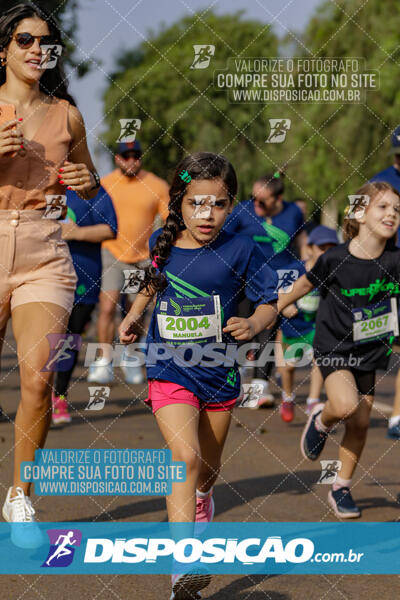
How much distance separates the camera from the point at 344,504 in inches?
203

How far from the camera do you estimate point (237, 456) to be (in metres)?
6.55

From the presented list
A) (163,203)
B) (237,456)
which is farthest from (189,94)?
(237,456)

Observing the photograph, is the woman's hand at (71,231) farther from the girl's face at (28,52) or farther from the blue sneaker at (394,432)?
the girl's face at (28,52)

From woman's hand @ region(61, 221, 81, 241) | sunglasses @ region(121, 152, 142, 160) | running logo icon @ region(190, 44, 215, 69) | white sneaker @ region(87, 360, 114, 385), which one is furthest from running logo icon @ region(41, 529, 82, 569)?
white sneaker @ region(87, 360, 114, 385)

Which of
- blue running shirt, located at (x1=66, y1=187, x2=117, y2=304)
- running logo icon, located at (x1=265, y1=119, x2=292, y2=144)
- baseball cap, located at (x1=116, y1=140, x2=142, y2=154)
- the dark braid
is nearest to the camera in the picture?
the dark braid

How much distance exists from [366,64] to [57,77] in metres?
21.5

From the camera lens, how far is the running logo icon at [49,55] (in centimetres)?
442

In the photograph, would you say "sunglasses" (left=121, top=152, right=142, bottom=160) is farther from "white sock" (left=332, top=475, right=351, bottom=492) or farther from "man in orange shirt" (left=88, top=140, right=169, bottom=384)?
"white sock" (left=332, top=475, right=351, bottom=492)

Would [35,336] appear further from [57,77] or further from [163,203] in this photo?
[163,203]

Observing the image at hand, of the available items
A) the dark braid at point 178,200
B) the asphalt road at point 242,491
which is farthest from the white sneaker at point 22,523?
the dark braid at point 178,200

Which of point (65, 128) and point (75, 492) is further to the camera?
point (75, 492)

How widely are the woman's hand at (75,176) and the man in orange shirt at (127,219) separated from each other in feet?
15.3

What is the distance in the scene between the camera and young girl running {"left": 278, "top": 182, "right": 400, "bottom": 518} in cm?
534

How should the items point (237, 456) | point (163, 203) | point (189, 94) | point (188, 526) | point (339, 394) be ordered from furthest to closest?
point (189, 94) < point (163, 203) < point (237, 456) < point (339, 394) < point (188, 526)
